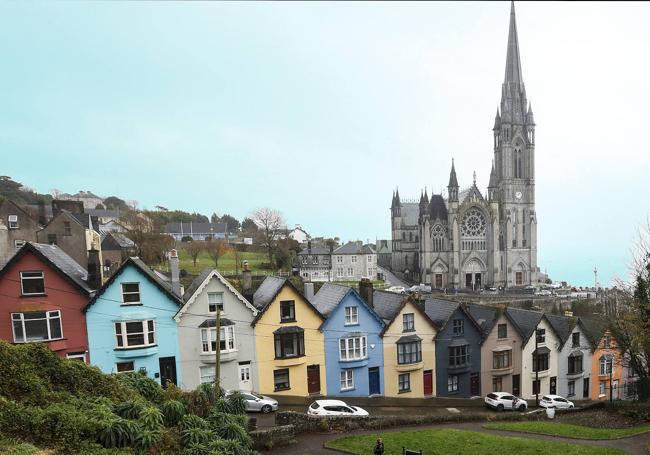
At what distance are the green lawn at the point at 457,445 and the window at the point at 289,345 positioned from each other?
9279mm

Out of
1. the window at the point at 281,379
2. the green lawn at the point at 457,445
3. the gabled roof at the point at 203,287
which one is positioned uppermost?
the gabled roof at the point at 203,287

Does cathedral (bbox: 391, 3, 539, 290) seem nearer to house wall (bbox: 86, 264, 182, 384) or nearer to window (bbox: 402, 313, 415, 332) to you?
window (bbox: 402, 313, 415, 332)

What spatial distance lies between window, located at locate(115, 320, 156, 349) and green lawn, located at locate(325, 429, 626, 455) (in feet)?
43.8

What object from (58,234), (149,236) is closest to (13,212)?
(58,234)

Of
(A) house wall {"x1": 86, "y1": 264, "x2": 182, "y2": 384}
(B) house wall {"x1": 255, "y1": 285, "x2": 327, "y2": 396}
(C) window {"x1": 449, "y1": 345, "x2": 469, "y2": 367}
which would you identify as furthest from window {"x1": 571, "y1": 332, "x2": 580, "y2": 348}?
(A) house wall {"x1": 86, "y1": 264, "x2": 182, "y2": 384}

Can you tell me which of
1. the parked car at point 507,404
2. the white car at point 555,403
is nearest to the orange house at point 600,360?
the white car at point 555,403

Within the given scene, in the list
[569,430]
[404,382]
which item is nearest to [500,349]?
[404,382]

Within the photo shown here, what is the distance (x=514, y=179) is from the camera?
10144 centimetres

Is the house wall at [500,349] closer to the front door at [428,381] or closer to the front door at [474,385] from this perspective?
the front door at [474,385]

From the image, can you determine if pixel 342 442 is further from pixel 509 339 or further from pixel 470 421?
pixel 509 339

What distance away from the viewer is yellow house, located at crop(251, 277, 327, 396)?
86.5 ft

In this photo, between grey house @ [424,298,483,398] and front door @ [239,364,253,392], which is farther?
grey house @ [424,298,483,398]

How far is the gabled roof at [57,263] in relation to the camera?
74.5 ft

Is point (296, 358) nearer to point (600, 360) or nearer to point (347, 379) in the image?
point (347, 379)
